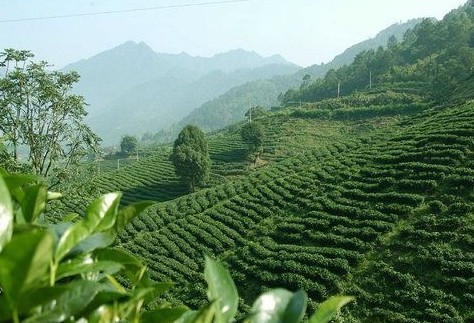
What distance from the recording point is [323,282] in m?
15.9

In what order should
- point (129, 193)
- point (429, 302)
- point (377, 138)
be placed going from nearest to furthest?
point (429, 302)
point (377, 138)
point (129, 193)

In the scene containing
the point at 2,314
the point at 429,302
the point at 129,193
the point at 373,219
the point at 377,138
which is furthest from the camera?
the point at 129,193

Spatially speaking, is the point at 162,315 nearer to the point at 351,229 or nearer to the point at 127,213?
the point at 127,213

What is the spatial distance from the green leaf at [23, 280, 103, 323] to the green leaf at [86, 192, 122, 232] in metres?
0.24

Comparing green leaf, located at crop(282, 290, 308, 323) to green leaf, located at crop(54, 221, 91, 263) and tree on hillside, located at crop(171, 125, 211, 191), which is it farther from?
tree on hillside, located at crop(171, 125, 211, 191)

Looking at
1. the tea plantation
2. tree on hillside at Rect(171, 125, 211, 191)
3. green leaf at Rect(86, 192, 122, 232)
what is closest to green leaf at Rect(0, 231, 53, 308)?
green leaf at Rect(86, 192, 122, 232)

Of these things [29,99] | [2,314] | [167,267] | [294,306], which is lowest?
[167,267]

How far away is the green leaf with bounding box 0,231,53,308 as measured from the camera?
63cm

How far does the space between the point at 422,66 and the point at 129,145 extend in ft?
165

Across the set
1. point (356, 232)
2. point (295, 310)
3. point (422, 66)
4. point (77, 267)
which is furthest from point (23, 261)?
point (422, 66)

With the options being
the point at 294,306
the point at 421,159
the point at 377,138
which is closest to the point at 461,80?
the point at 377,138

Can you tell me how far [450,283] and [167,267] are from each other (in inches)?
481

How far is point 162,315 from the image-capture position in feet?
3.54

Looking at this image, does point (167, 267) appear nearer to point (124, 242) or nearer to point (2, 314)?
point (124, 242)
